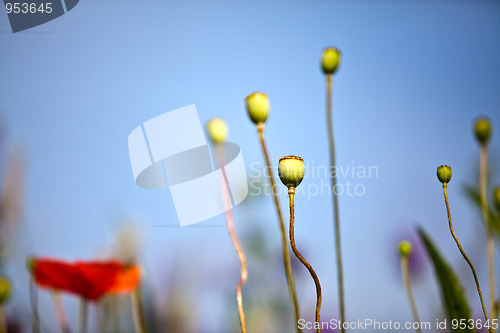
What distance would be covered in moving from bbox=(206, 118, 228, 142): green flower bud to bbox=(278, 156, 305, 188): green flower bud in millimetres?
42

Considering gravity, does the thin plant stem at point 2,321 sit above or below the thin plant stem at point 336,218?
below

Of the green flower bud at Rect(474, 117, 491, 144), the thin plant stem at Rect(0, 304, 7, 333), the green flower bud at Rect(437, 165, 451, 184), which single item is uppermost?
the green flower bud at Rect(474, 117, 491, 144)

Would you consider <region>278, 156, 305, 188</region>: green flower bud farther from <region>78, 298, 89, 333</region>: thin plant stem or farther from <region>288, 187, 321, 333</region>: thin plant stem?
<region>78, 298, 89, 333</region>: thin plant stem

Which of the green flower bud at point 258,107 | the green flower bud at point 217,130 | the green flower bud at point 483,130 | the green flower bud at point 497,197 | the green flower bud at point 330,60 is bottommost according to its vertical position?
the green flower bud at point 497,197

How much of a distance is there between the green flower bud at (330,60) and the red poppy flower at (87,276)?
0.75 feet

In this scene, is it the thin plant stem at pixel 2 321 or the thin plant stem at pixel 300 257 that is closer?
the thin plant stem at pixel 300 257

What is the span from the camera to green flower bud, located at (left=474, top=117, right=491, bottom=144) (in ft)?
0.93

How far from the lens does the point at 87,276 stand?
378mm

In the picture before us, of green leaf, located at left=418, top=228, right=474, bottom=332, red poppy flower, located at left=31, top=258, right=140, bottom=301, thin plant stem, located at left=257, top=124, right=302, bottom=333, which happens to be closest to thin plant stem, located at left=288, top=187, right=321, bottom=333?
thin plant stem, located at left=257, top=124, right=302, bottom=333

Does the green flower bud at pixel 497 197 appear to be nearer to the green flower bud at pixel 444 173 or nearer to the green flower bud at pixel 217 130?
the green flower bud at pixel 444 173

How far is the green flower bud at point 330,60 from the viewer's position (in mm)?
233

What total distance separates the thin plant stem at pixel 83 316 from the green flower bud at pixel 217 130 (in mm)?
194

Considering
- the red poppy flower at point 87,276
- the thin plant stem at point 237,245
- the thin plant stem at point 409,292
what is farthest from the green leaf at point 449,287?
the red poppy flower at point 87,276

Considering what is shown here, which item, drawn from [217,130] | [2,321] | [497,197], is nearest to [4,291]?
[2,321]
